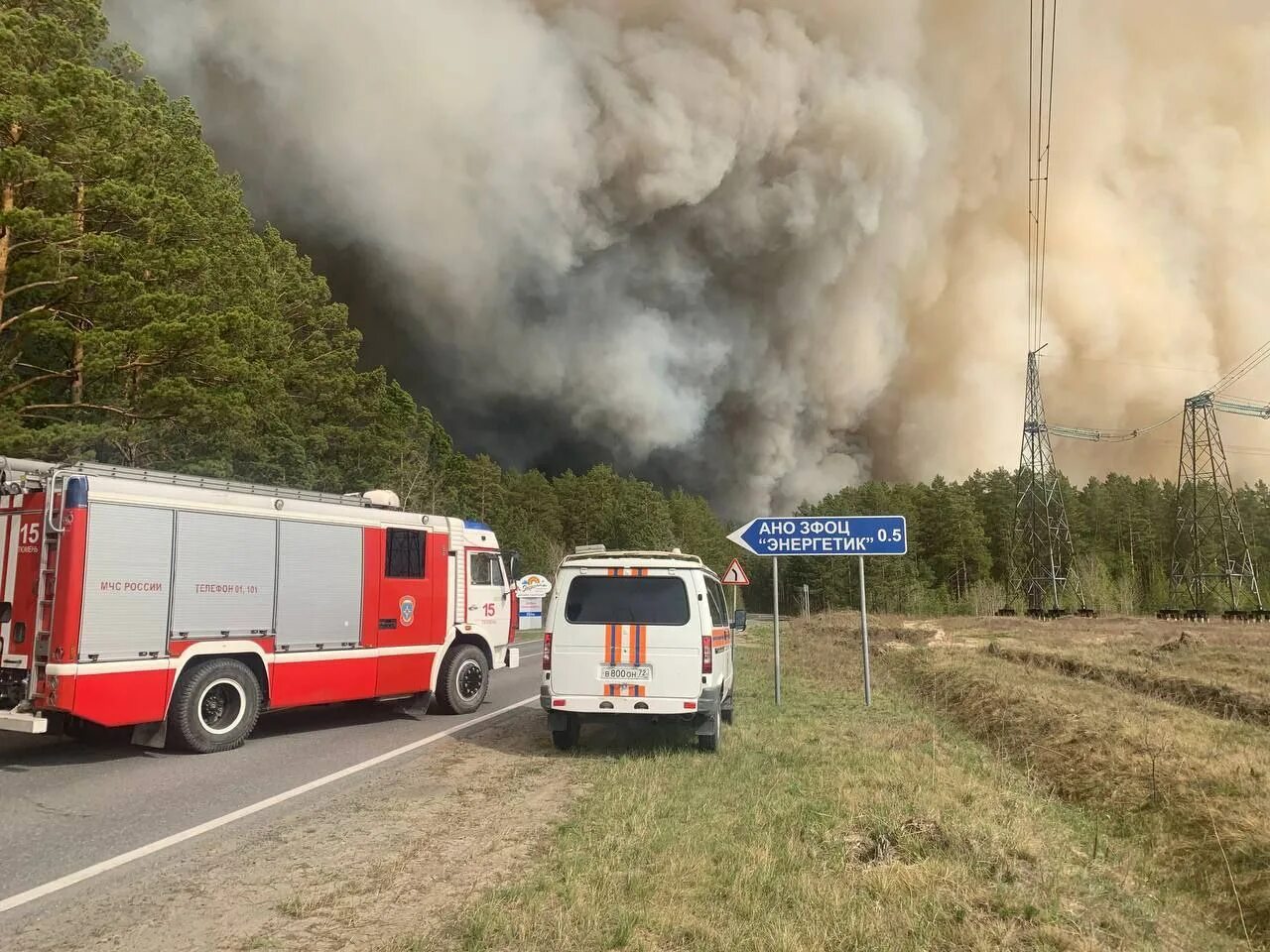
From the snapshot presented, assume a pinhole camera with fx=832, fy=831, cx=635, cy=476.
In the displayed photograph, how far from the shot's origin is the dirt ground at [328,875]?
4.52m

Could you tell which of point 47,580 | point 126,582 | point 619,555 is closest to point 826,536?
point 619,555

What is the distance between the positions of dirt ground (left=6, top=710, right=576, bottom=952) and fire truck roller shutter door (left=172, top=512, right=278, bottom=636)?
3252 mm

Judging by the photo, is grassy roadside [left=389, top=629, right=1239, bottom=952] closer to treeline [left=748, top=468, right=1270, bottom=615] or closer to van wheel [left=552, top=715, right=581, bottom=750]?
van wheel [left=552, top=715, right=581, bottom=750]

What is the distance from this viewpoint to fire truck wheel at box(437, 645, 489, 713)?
524 inches

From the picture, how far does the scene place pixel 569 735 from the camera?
33.2 ft

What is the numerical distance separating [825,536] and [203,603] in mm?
9581

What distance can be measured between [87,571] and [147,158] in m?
16.3

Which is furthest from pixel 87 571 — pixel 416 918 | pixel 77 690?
pixel 416 918

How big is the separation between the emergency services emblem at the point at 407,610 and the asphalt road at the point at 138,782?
4.94 feet

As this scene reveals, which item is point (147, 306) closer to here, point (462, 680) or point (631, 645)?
point (462, 680)

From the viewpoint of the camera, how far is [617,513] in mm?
104562

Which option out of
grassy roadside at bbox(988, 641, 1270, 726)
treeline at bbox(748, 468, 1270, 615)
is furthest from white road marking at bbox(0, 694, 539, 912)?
treeline at bbox(748, 468, 1270, 615)

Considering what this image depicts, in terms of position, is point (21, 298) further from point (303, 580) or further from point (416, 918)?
point (416, 918)

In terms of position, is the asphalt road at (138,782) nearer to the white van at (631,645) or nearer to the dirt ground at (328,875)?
the dirt ground at (328,875)
